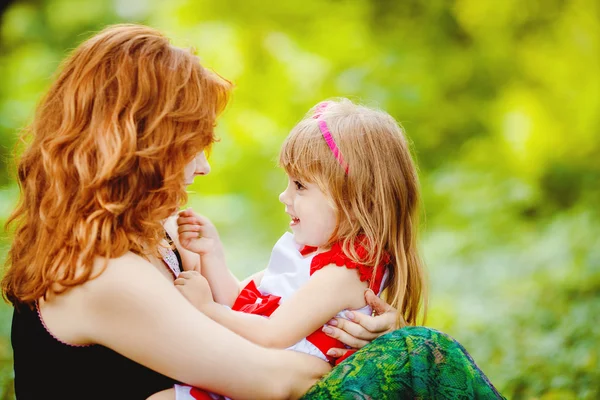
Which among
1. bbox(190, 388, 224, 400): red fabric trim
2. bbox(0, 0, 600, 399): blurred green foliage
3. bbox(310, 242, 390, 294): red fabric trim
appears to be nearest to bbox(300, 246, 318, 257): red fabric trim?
bbox(310, 242, 390, 294): red fabric trim

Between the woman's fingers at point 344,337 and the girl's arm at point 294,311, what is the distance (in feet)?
0.08

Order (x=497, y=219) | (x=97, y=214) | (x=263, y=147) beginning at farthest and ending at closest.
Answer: (x=263, y=147) < (x=497, y=219) < (x=97, y=214)

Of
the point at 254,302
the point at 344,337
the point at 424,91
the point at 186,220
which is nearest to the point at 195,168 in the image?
the point at 186,220

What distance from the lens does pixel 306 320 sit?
73.0 inches

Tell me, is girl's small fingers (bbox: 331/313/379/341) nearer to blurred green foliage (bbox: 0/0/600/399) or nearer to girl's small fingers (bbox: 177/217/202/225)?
girl's small fingers (bbox: 177/217/202/225)

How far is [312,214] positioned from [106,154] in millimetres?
664

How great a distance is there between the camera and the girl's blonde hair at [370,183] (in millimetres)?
2012

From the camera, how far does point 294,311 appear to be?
6.11 feet

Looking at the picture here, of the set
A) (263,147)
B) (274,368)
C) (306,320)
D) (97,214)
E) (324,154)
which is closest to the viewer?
(97,214)

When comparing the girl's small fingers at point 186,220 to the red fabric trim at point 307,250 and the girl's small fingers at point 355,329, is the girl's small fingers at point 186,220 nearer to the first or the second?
the red fabric trim at point 307,250

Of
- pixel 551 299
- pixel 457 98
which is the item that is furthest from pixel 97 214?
pixel 457 98

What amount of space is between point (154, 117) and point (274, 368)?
67 centimetres

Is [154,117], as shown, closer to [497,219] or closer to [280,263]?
[280,263]

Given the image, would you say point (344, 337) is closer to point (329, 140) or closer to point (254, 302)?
point (254, 302)
